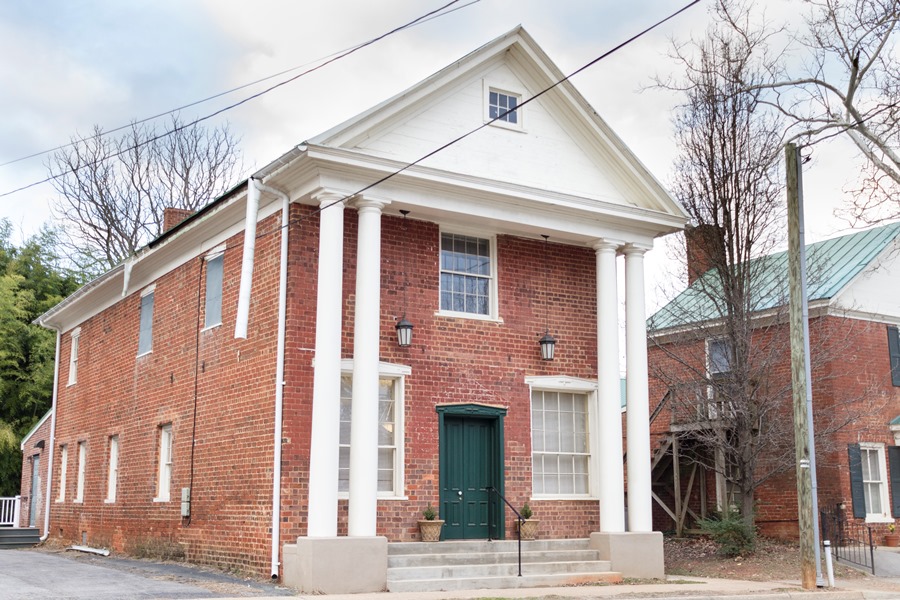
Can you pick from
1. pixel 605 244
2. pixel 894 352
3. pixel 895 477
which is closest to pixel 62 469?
pixel 605 244

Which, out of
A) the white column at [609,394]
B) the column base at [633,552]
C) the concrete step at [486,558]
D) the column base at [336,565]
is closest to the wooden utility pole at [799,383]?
the column base at [633,552]

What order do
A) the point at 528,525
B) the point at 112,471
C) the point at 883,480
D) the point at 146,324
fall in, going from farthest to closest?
1. the point at 883,480
2. the point at 112,471
3. the point at 146,324
4. the point at 528,525

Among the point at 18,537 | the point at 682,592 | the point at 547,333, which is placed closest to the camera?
the point at 682,592

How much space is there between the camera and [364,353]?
1503 cm

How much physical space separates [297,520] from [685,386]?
1094 cm

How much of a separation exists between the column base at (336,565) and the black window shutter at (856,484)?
13163 mm

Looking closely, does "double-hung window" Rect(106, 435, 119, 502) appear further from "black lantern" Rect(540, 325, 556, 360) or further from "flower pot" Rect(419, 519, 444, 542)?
"black lantern" Rect(540, 325, 556, 360)

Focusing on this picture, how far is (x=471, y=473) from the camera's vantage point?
16969 mm

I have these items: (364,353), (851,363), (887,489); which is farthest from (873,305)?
(364,353)

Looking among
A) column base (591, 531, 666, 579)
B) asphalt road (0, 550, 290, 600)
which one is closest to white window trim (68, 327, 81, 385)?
asphalt road (0, 550, 290, 600)

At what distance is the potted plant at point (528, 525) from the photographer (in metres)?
16.9

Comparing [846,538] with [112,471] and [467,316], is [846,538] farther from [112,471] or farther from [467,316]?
Answer: [112,471]

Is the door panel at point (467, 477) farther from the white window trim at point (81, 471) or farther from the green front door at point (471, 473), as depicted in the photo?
the white window trim at point (81, 471)

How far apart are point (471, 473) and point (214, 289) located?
5662mm
